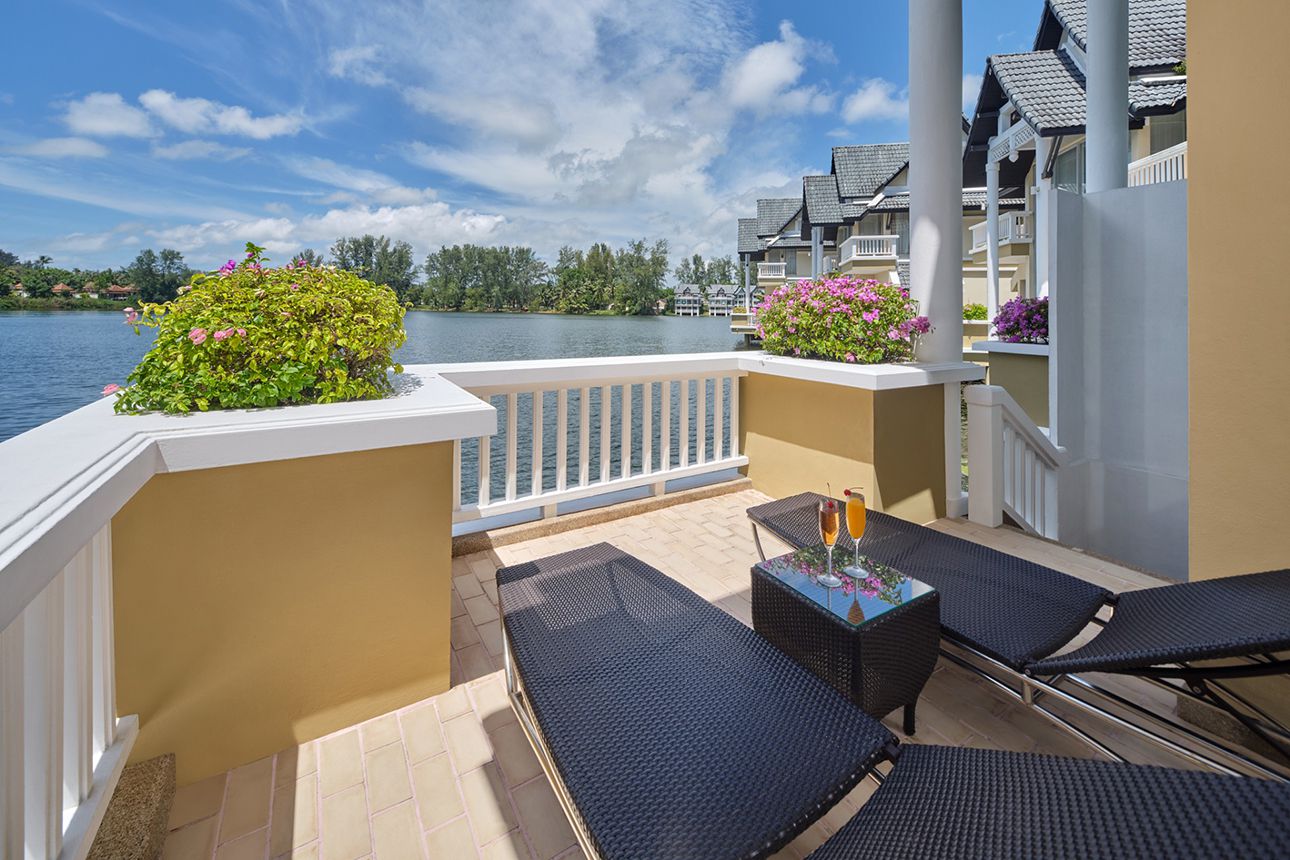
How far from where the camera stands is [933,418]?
347cm

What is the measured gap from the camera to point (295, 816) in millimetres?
1452

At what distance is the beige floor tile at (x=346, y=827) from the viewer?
135 centimetres

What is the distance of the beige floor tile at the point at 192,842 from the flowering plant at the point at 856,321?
3467 millimetres

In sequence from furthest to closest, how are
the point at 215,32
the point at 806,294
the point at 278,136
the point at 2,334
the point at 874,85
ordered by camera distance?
the point at 278,136 < the point at 874,85 < the point at 215,32 < the point at 806,294 < the point at 2,334

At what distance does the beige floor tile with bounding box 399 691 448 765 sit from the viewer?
1.67 m

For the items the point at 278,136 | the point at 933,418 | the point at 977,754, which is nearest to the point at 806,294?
the point at 933,418

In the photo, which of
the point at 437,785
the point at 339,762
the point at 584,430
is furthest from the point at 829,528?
the point at 584,430

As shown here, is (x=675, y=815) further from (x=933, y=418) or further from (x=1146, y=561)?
(x=1146, y=561)

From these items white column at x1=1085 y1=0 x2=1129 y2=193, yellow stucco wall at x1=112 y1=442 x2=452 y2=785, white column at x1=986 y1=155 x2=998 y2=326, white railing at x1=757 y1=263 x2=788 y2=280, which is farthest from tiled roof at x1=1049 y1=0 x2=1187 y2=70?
white railing at x1=757 y1=263 x2=788 y2=280

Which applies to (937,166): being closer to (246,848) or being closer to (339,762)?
(339,762)

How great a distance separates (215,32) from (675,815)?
32.8 m

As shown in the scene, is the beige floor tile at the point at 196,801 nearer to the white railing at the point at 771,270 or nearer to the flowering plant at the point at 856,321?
the flowering plant at the point at 856,321

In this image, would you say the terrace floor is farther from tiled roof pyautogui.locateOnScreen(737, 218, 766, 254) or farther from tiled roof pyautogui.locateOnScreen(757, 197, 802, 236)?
tiled roof pyautogui.locateOnScreen(737, 218, 766, 254)

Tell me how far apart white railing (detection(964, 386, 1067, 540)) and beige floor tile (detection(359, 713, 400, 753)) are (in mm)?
3284
